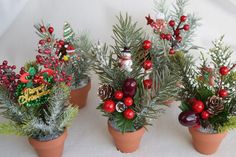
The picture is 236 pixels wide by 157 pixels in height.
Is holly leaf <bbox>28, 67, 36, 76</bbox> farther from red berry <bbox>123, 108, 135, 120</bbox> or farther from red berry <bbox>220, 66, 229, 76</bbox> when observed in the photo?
red berry <bbox>220, 66, 229, 76</bbox>

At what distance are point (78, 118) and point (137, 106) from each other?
11.8 inches

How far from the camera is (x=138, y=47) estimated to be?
893mm

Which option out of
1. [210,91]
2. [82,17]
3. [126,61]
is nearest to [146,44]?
[126,61]

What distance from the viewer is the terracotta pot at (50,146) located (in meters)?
0.82

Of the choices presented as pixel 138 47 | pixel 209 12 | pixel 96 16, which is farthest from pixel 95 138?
pixel 209 12

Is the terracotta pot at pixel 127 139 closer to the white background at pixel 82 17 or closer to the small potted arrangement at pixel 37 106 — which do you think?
the small potted arrangement at pixel 37 106

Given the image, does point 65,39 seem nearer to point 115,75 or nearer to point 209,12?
point 115,75

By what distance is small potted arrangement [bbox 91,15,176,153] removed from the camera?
79 cm

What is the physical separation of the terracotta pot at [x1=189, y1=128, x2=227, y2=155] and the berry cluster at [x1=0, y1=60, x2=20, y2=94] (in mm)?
450

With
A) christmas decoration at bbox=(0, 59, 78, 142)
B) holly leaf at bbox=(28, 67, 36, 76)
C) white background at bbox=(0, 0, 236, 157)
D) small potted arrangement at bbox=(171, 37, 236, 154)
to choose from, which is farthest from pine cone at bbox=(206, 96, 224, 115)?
white background at bbox=(0, 0, 236, 157)

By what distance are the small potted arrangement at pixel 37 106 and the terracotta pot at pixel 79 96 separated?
0.23 meters

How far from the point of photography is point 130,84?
2.56 feet

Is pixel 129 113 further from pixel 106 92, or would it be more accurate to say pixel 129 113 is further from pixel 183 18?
pixel 183 18

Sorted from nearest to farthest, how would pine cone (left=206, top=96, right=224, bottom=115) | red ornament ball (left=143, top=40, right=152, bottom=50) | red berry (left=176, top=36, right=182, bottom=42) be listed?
pine cone (left=206, top=96, right=224, bottom=115), red ornament ball (left=143, top=40, right=152, bottom=50), red berry (left=176, top=36, right=182, bottom=42)
